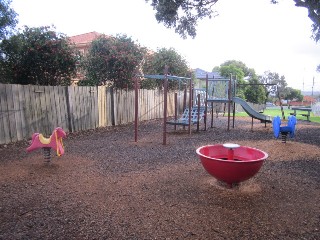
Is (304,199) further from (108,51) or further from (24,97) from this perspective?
(108,51)

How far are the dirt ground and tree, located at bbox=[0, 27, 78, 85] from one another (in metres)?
4.89

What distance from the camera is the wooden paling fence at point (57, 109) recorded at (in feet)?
26.8

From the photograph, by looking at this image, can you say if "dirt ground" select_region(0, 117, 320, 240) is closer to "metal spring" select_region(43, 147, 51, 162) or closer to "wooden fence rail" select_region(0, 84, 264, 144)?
"metal spring" select_region(43, 147, 51, 162)

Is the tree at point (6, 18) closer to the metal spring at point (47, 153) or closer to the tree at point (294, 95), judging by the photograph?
the metal spring at point (47, 153)

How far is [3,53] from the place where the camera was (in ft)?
30.4

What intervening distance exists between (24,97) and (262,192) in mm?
7964

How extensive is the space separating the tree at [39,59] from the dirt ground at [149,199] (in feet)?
16.1

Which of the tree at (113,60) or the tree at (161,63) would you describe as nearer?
the tree at (113,60)

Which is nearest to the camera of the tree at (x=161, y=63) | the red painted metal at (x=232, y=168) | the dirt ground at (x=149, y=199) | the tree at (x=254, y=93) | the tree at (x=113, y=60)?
the dirt ground at (x=149, y=199)

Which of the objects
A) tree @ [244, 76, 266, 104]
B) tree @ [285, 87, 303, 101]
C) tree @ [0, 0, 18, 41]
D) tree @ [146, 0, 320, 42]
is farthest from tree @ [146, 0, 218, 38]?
tree @ [285, 87, 303, 101]

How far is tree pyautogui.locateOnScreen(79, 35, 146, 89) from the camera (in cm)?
1329

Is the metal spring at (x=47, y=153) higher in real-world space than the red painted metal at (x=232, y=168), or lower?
lower

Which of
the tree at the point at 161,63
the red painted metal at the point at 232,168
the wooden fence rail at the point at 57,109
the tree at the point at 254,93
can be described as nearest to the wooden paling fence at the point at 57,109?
the wooden fence rail at the point at 57,109

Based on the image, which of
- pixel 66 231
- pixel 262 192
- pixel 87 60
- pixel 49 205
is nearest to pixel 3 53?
pixel 87 60
